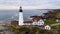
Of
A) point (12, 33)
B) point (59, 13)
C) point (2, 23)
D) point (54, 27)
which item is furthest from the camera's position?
point (59, 13)

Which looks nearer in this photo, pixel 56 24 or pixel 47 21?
pixel 56 24

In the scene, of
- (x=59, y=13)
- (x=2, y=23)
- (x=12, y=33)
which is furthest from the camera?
(x=59, y=13)

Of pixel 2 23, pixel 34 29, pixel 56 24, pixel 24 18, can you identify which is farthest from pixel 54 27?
pixel 2 23

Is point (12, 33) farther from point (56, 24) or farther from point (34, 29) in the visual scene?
point (56, 24)

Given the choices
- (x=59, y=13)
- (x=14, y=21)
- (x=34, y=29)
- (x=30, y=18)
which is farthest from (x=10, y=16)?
(x=59, y=13)

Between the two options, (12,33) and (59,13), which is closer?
(12,33)

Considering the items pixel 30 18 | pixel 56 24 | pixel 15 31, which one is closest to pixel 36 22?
pixel 30 18

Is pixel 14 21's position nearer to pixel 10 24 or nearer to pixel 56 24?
pixel 10 24

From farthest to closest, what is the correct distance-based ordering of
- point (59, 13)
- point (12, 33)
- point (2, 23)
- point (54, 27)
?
point (59, 13) → point (2, 23) → point (54, 27) → point (12, 33)
